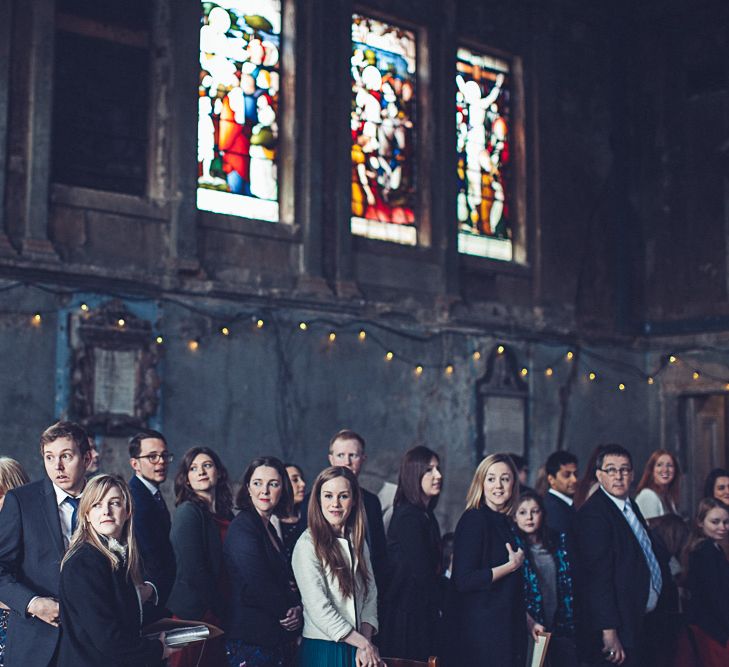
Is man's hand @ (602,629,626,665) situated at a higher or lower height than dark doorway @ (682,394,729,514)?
lower

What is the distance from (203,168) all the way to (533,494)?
5581 mm

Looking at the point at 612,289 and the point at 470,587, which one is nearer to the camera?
the point at 470,587

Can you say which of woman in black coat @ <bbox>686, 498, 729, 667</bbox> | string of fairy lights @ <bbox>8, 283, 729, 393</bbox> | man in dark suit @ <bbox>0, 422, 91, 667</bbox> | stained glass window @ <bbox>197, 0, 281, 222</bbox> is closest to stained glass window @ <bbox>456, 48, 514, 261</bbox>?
string of fairy lights @ <bbox>8, 283, 729, 393</bbox>

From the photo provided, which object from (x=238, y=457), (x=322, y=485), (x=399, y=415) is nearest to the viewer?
(x=322, y=485)

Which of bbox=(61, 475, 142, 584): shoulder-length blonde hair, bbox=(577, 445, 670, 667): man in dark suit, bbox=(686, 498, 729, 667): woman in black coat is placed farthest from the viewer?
bbox=(686, 498, 729, 667): woman in black coat

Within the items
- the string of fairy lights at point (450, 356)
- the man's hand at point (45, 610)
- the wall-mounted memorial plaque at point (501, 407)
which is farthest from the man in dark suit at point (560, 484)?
the wall-mounted memorial plaque at point (501, 407)

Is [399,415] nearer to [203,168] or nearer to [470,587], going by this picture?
[203,168]

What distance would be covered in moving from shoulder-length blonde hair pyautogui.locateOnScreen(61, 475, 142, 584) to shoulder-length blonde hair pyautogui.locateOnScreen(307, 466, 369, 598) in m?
1.30

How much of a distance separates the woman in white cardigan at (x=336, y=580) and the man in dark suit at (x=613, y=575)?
1.55 meters

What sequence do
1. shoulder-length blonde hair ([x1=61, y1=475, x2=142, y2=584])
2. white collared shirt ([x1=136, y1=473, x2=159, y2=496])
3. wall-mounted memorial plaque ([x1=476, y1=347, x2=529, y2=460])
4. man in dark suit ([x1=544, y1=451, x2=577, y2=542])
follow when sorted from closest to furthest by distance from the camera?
shoulder-length blonde hair ([x1=61, y1=475, x2=142, y2=584]), white collared shirt ([x1=136, y1=473, x2=159, y2=496]), man in dark suit ([x1=544, y1=451, x2=577, y2=542]), wall-mounted memorial plaque ([x1=476, y1=347, x2=529, y2=460])

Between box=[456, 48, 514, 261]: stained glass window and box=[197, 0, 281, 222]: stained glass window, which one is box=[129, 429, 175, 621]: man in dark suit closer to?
box=[197, 0, 281, 222]: stained glass window

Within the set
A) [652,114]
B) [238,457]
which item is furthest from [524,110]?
[238,457]

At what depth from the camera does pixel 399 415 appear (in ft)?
40.0

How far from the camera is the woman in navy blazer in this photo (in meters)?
5.72
